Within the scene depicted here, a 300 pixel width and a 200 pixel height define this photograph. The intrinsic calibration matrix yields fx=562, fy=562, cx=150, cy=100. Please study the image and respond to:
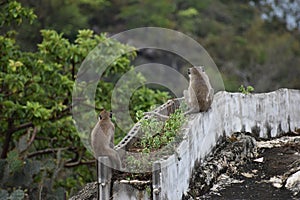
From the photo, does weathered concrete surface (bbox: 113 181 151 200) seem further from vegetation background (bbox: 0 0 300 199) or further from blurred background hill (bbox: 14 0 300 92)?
blurred background hill (bbox: 14 0 300 92)

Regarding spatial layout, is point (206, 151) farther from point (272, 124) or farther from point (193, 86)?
point (272, 124)

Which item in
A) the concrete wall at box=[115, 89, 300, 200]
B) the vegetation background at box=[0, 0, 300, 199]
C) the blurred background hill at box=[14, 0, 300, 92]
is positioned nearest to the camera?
the concrete wall at box=[115, 89, 300, 200]

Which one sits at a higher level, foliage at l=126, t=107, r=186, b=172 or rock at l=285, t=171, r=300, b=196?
foliage at l=126, t=107, r=186, b=172

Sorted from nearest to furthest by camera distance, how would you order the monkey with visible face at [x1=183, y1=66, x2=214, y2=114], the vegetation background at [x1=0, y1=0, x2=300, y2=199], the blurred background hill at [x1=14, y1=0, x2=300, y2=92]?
the monkey with visible face at [x1=183, y1=66, x2=214, y2=114] → the vegetation background at [x1=0, y1=0, x2=300, y2=199] → the blurred background hill at [x1=14, y1=0, x2=300, y2=92]

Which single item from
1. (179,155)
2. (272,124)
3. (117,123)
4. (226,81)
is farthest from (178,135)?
(226,81)

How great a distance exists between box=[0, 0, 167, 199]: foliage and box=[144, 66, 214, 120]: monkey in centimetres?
254

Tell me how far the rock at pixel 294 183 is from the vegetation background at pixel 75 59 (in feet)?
9.90

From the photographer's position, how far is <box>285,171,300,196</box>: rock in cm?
413

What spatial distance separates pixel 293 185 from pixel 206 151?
81cm

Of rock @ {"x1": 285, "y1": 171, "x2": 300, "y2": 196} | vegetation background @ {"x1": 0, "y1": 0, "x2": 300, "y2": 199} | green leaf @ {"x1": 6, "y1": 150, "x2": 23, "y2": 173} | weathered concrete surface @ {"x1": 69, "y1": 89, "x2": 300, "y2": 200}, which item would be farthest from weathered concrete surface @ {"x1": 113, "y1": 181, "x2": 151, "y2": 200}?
green leaf @ {"x1": 6, "y1": 150, "x2": 23, "y2": 173}

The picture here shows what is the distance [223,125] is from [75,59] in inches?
128

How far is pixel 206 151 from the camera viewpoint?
4.70 m

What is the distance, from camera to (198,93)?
16.3 ft

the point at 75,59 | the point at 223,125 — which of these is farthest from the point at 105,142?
the point at 75,59
